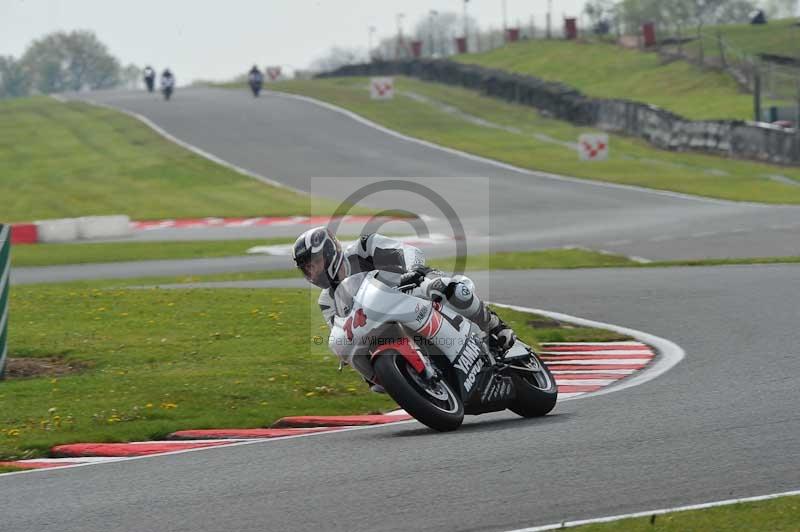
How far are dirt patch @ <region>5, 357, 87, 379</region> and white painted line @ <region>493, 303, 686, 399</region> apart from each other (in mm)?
5085

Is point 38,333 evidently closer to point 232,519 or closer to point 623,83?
point 232,519

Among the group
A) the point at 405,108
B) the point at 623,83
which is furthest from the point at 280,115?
the point at 623,83

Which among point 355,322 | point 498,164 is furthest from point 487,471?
point 498,164

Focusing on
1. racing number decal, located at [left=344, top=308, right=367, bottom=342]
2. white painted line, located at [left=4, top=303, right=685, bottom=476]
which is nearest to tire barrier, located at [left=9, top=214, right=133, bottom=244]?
white painted line, located at [left=4, top=303, right=685, bottom=476]

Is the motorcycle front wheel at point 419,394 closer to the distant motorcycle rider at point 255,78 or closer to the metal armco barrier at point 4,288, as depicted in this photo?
the metal armco barrier at point 4,288

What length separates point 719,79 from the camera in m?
57.0

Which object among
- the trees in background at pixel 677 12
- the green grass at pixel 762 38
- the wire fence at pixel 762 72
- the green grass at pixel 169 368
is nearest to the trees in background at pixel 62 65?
the trees in background at pixel 677 12

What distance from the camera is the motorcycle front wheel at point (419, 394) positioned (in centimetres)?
861

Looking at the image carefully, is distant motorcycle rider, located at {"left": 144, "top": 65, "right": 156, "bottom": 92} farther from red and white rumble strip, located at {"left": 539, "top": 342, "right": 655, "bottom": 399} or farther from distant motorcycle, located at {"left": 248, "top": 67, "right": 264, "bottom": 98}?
red and white rumble strip, located at {"left": 539, "top": 342, "right": 655, "bottom": 399}

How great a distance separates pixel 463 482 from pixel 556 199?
95.3 feet

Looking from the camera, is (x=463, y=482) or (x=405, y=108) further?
(x=405, y=108)

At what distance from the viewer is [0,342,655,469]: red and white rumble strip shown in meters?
9.34

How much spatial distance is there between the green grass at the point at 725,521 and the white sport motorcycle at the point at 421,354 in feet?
8.59

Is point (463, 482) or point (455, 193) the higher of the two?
point (463, 482)
